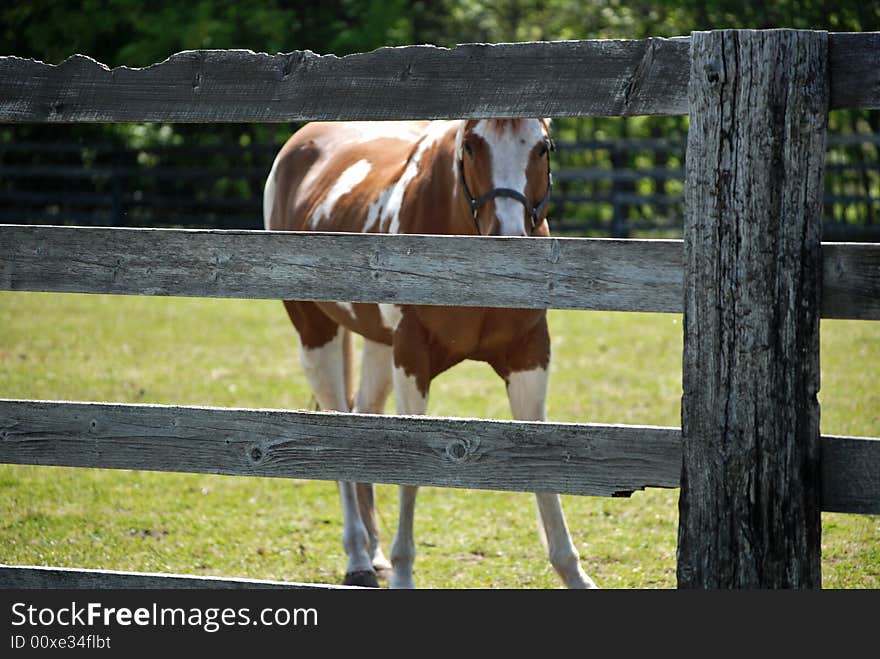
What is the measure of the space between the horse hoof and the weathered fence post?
7.44ft

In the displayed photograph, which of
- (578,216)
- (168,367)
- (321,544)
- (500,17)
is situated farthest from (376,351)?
(500,17)

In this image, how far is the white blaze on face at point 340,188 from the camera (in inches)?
198

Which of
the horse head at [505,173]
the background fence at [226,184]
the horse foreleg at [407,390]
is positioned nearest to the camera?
the horse head at [505,173]

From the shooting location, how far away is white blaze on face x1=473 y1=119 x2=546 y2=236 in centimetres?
374

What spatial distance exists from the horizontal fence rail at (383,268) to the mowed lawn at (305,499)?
199cm

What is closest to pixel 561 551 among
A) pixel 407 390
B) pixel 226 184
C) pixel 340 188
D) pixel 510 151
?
pixel 407 390

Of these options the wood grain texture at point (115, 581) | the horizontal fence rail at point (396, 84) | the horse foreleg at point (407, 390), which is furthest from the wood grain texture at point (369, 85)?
the horse foreleg at point (407, 390)

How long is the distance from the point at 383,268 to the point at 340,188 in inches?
94.4

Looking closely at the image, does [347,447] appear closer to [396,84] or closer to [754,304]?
[396,84]

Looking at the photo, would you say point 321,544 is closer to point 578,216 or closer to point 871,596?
point 871,596

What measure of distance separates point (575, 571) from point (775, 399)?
178 centimetres

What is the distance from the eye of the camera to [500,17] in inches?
1134

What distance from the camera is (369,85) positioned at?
2.77 m

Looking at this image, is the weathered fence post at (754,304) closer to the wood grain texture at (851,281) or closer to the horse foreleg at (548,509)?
the wood grain texture at (851,281)
